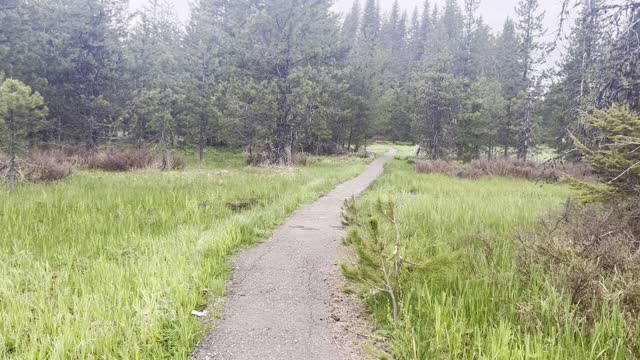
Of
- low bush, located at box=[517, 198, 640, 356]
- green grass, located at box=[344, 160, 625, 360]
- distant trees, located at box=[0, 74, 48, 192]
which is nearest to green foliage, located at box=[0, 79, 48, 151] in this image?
distant trees, located at box=[0, 74, 48, 192]

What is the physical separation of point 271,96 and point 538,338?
802 inches

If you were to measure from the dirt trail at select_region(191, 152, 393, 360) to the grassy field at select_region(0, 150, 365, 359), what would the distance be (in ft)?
0.91

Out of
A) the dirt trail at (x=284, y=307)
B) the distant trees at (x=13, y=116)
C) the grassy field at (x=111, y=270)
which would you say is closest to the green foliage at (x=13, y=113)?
the distant trees at (x=13, y=116)

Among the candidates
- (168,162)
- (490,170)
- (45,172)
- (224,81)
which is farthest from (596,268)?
(224,81)

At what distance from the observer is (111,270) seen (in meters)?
4.41

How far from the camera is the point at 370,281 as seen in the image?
343cm

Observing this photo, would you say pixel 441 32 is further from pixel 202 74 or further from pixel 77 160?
pixel 77 160

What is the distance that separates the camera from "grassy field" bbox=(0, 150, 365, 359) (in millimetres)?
2990

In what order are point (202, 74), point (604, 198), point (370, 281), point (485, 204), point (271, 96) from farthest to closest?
point (202, 74) → point (271, 96) → point (485, 204) → point (604, 198) → point (370, 281)

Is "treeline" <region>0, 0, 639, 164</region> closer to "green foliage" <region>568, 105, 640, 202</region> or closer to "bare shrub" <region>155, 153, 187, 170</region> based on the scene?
"bare shrub" <region>155, 153, 187, 170</region>

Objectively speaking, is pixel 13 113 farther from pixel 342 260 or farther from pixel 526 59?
pixel 526 59

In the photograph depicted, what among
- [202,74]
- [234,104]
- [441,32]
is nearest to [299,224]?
[234,104]

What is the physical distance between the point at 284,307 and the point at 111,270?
93.4 inches

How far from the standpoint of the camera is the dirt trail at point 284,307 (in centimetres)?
301
